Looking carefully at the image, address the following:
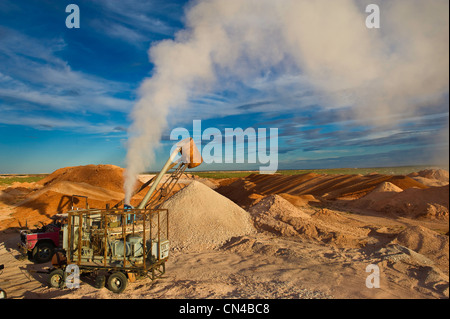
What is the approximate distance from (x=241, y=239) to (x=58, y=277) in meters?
8.86

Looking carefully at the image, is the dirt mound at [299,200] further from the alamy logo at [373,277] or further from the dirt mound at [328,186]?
the alamy logo at [373,277]

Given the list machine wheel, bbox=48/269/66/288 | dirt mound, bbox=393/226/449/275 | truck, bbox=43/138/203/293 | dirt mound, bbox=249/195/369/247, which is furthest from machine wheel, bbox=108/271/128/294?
dirt mound, bbox=393/226/449/275

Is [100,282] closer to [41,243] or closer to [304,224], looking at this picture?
[41,243]

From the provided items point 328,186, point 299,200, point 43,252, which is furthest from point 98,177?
point 328,186

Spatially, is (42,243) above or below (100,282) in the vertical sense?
above

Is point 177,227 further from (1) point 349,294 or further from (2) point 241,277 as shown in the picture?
(1) point 349,294

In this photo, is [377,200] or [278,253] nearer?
[278,253]

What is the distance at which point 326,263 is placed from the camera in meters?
11.7

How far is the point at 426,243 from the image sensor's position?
12219 millimetres

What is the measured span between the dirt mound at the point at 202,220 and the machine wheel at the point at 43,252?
236 inches

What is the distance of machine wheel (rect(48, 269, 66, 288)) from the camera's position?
995cm

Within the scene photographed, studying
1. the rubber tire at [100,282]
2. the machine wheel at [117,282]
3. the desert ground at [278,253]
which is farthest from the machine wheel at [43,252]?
the machine wheel at [117,282]

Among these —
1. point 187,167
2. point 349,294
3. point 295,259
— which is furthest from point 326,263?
point 187,167

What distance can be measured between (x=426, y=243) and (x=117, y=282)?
12760mm
